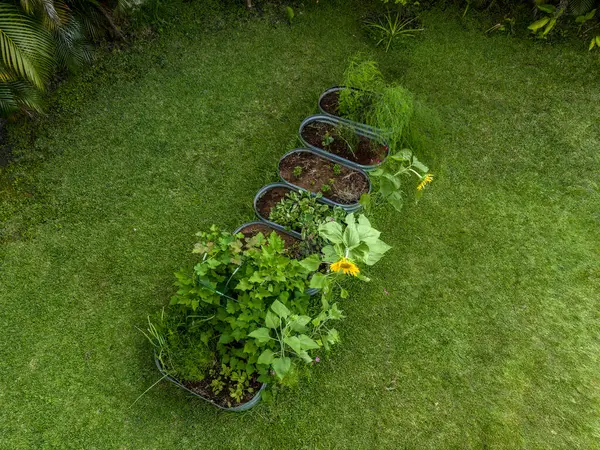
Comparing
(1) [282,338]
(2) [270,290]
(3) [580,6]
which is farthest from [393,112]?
(3) [580,6]

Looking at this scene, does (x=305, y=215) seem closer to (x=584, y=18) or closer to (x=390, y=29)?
(x=390, y=29)

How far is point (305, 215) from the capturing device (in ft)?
9.22

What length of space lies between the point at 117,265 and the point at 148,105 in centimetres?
141

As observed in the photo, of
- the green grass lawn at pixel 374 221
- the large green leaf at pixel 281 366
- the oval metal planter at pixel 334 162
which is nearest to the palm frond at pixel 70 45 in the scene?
Result: the green grass lawn at pixel 374 221

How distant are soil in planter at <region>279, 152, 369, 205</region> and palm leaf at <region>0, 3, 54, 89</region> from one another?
5.57 feet

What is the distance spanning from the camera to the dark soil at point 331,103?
139 inches

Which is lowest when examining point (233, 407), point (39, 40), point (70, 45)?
point (233, 407)

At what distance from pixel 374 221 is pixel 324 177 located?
0.47 meters

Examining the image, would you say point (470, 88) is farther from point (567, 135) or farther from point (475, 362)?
point (475, 362)

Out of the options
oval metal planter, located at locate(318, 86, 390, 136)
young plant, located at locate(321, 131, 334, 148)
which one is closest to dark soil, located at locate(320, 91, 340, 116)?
oval metal planter, located at locate(318, 86, 390, 136)

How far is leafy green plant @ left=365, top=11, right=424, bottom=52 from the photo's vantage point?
13.4ft

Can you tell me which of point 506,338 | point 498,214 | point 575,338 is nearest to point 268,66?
point 498,214

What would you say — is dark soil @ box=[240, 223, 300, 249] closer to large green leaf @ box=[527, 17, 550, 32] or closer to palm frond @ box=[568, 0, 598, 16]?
large green leaf @ box=[527, 17, 550, 32]

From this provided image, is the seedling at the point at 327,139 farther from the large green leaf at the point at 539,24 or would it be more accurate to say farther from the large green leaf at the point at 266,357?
the large green leaf at the point at 539,24
